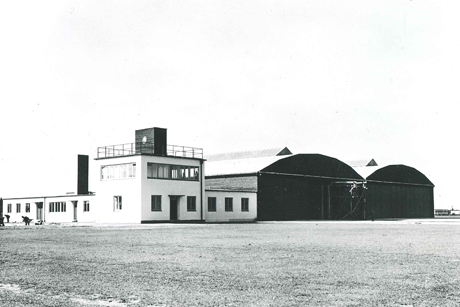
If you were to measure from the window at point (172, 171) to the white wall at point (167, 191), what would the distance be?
0.34 meters

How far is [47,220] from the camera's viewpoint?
→ 64.5 meters

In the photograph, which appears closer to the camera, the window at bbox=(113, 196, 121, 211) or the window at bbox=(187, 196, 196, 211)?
the window at bbox=(113, 196, 121, 211)

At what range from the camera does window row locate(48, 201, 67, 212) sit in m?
62.5

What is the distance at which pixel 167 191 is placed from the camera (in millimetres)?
54438

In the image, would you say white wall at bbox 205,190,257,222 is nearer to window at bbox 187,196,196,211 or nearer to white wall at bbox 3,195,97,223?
window at bbox 187,196,196,211

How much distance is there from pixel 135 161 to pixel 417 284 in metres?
43.7

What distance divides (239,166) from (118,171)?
1707cm

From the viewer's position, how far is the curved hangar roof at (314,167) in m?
65.5

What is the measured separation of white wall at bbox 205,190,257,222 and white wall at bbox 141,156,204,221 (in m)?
2.41

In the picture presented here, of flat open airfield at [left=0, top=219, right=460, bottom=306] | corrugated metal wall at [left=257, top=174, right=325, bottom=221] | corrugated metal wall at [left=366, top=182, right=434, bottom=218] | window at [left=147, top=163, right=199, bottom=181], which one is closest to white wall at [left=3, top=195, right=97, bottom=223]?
window at [left=147, top=163, right=199, bottom=181]

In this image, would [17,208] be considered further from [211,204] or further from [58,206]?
[211,204]

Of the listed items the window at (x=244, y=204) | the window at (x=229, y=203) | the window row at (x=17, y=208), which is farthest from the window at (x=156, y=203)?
the window row at (x=17, y=208)

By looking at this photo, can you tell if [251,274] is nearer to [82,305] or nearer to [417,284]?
[417,284]

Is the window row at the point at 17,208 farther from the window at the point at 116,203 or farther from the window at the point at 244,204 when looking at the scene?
the window at the point at 244,204
